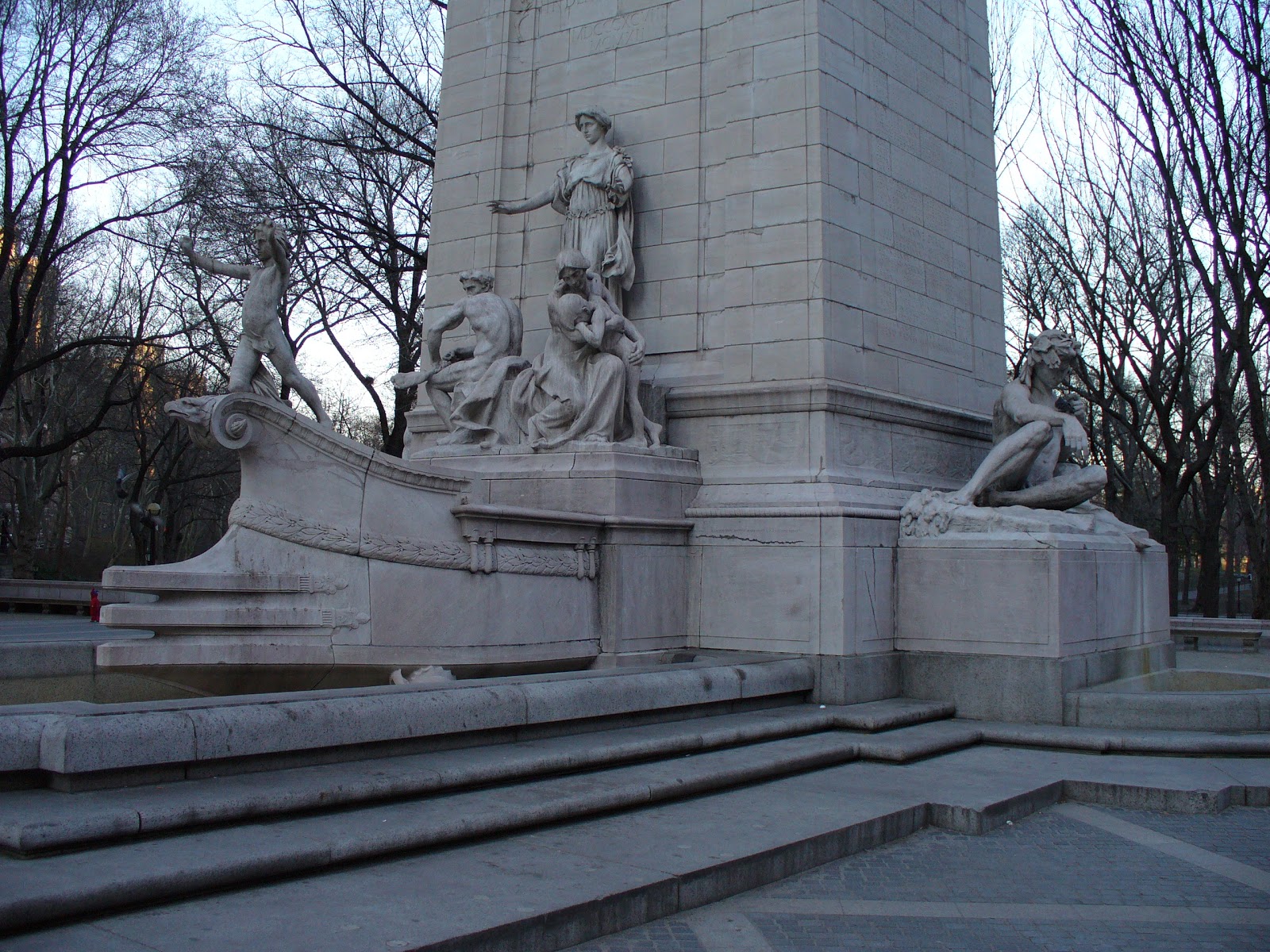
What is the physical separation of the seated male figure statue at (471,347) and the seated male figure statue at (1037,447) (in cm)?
447

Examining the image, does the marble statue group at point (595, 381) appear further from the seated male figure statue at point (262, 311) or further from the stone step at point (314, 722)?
the stone step at point (314, 722)

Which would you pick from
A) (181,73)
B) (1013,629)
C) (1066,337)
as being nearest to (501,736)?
(1013,629)

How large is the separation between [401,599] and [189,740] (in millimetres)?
3026

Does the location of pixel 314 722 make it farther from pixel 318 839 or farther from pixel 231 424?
pixel 231 424

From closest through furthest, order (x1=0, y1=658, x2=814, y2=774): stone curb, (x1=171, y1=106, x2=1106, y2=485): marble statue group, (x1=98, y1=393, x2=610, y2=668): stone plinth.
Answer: (x1=0, y1=658, x2=814, y2=774): stone curb
(x1=98, y1=393, x2=610, y2=668): stone plinth
(x1=171, y1=106, x2=1106, y2=485): marble statue group

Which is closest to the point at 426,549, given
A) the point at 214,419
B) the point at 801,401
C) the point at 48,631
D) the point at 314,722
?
the point at 214,419

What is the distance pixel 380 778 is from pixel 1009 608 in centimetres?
577

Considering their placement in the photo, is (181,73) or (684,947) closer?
(684,947)

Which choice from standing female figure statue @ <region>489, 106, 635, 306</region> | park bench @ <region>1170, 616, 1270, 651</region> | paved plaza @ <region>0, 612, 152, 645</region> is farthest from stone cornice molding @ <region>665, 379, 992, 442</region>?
park bench @ <region>1170, 616, 1270, 651</region>

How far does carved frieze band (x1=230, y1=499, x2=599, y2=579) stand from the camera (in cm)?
789

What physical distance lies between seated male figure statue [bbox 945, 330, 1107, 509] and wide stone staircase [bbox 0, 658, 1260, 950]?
3387 mm

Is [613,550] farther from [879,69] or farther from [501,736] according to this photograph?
[879,69]

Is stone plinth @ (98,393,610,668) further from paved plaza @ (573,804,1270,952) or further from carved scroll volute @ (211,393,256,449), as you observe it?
paved plaza @ (573,804,1270,952)

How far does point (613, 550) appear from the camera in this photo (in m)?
9.69
